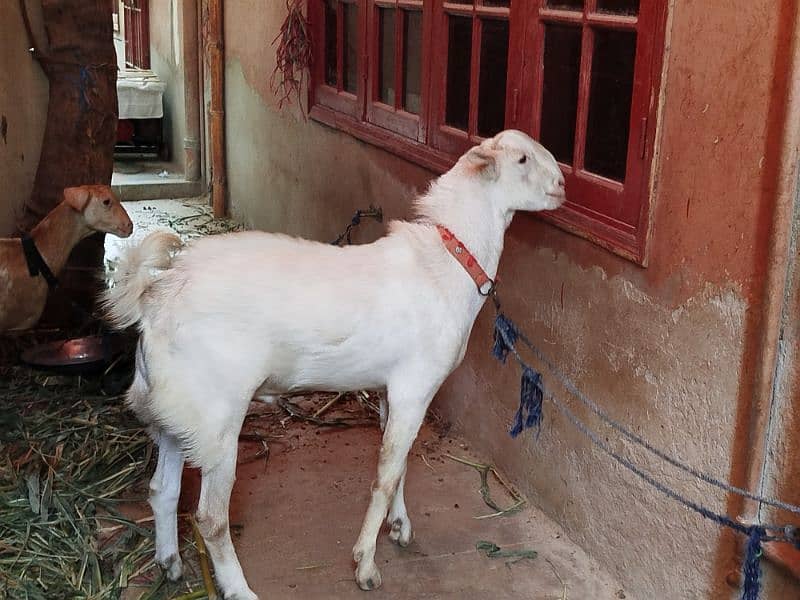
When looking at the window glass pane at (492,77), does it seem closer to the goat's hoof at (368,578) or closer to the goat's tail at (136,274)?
the goat's tail at (136,274)

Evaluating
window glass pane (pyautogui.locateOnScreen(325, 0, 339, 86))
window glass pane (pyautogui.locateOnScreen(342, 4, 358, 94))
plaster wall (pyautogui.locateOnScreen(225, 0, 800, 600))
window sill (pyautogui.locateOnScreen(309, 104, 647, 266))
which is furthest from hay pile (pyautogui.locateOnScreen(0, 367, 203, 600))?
window glass pane (pyautogui.locateOnScreen(325, 0, 339, 86))

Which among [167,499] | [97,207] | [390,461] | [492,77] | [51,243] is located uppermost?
[492,77]

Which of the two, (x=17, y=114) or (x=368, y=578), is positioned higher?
(x=17, y=114)

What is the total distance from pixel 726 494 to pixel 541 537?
1.05 metres

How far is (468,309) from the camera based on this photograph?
3246mm

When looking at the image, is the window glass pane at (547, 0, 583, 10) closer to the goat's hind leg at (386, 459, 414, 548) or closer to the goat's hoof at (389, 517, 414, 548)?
the goat's hind leg at (386, 459, 414, 548)

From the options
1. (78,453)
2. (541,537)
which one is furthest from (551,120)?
(78,453)

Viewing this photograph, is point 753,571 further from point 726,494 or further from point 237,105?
point 237,105

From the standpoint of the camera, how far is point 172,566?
3.32 m

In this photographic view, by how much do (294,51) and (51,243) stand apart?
240cm

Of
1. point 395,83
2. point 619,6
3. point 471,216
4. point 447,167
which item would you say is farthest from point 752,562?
point 395,83

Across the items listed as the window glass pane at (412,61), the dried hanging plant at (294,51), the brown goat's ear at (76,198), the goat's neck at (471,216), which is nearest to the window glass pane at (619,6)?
the goat's neck at (471,216)

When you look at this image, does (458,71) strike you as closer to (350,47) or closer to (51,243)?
(350,47)

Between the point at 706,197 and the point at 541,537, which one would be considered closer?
the point at 706,197
